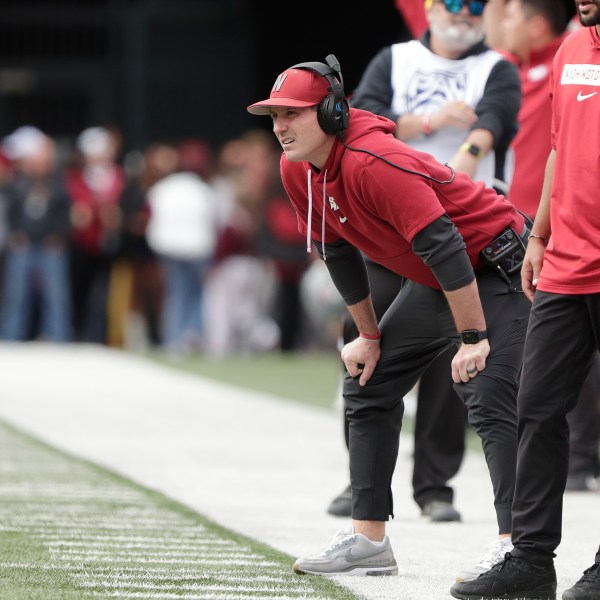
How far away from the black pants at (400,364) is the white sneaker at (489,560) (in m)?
0.39

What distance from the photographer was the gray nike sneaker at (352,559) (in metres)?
5.55

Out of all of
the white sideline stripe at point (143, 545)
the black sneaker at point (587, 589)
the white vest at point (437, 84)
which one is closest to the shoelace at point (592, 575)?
the black sneaker at point (587, 589)

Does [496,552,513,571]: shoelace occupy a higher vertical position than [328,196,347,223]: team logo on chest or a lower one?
lower

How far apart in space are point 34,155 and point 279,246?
109 inches

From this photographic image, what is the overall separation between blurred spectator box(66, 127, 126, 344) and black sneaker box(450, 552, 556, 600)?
13190 millimetres

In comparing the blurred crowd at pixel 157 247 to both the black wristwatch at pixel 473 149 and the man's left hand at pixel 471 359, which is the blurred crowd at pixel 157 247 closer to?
the black wristwatch at pixel 473 149

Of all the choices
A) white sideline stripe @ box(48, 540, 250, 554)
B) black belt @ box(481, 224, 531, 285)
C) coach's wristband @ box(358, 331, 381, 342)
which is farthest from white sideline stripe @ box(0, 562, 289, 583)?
black belt @ box(481, 224, 531, 285)

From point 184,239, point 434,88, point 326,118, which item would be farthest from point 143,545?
point 184,239

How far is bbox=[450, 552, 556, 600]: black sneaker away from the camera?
4.96 metres

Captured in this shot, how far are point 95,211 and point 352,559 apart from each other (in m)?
12.8

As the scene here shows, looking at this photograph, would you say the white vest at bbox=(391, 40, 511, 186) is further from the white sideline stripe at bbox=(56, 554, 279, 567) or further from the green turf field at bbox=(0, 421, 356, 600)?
the white sideline stripe at bbox=(56, 554, 279, 567)

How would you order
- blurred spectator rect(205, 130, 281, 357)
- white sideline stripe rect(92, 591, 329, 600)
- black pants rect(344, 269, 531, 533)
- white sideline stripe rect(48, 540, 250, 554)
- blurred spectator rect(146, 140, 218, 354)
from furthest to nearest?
blurred spectator rect(205, 130, 281, 357), blurred spectator rect(146, 140, 218, 354), white sideline stripe rect(48, 540, 250, 554), black pants rect(344, 269, 531, 533), white sideline stripe rect(92, 591, 329, 600)

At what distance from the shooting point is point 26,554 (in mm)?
5793

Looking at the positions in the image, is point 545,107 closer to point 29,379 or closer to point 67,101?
point 29,379
